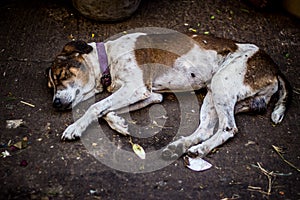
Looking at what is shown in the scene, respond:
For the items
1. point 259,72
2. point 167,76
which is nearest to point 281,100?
point 259,72

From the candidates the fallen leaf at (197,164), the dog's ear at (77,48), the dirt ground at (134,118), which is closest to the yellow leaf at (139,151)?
the dirt ground at (134,118)

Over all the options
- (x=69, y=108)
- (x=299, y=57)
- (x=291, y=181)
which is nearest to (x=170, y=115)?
(x=69, y=108)

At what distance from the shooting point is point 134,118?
4.86 metres

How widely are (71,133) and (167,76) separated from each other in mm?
1215

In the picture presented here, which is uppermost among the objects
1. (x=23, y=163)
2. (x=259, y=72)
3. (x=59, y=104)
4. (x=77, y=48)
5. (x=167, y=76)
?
(x=259, y=72)

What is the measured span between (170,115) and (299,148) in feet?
4.35

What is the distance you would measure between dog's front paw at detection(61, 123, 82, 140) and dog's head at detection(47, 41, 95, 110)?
352 millimetres

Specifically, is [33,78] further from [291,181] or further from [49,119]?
[291,181]

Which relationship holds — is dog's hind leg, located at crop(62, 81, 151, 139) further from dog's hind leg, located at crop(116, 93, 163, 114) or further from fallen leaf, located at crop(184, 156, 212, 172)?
fallen leaf, located at crop(184, 156, 212, 172)

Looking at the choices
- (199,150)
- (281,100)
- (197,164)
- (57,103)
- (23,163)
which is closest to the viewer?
(23,163)

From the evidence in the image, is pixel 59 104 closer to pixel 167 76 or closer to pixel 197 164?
pixel 167 76

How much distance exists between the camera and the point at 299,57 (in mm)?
5863

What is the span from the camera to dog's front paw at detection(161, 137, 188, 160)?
4348mm

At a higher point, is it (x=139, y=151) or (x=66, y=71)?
(x=66, y=71)
